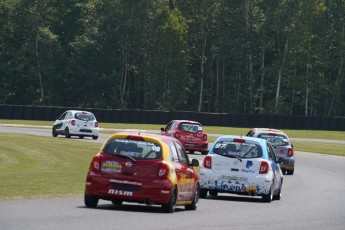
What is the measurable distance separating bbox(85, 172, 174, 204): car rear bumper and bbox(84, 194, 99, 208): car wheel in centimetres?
16

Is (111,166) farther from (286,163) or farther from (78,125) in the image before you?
(78,125)

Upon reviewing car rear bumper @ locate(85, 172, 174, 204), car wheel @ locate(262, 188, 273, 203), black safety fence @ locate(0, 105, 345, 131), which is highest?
car rear bumper @ locate(85, 172, 174, 204)

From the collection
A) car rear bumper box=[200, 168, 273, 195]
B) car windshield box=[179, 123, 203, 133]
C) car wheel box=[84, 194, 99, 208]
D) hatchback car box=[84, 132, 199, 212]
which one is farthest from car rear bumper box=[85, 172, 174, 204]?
car windshield box=[179, 123, 203, 133]

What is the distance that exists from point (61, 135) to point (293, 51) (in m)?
49.1

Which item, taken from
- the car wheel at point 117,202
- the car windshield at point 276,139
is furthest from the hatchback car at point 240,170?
the car windshield at point 276,139

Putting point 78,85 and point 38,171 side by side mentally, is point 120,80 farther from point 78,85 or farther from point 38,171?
point 38,171

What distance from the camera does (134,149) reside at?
1841 cm

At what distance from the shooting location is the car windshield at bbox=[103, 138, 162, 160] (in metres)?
18.3

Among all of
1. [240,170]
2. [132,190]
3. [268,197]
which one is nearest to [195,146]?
[240,170]

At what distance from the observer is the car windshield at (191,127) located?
147 feet

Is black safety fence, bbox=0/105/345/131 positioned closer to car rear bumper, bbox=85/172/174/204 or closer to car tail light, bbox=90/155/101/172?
car tail light, bbox=90/155/101/172

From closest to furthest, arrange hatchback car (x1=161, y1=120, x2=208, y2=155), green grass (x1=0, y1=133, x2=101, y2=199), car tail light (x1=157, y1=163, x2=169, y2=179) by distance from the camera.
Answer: car tail light (x1=157, y1=163, x2=169, y2=179), green grass (x1=0, y1=133, x2=101, y2=199), hatchback car (x1=161, y1=120, x2=208, y2=155)

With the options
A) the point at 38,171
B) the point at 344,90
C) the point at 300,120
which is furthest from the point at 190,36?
the point at 38,171

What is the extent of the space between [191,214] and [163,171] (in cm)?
87
